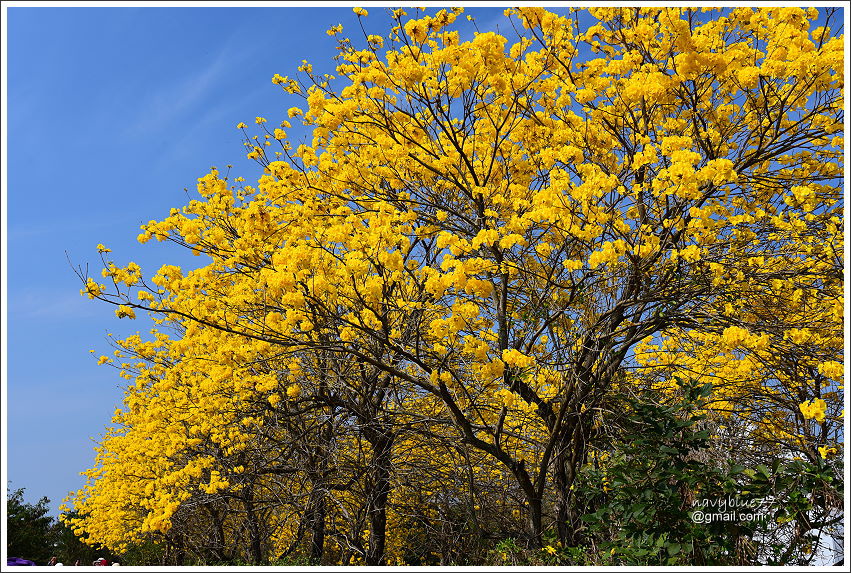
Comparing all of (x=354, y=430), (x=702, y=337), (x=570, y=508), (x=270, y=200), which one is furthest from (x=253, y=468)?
(x=702, y=337)

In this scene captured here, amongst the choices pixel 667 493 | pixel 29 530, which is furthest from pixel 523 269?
pixel 29 530

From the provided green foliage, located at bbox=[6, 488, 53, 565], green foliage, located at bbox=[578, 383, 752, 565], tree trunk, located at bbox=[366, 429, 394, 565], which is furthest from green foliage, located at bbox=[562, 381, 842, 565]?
green foliage, located at bbox=[6, 488, 53, 565]

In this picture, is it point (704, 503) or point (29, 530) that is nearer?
point (704, 503)

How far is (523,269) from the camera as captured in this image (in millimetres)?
5738

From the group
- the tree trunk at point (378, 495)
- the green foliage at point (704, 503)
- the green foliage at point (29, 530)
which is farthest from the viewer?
the green foliage at point (29, 530)

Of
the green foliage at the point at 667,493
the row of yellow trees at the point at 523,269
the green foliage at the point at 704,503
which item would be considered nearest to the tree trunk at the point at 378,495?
the row of yellow trees at the point at 523,269

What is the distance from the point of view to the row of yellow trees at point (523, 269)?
16.4 feet

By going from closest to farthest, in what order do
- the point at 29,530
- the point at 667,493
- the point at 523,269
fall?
the point at 667,493 → the point at 523,269 → the point at 29,530

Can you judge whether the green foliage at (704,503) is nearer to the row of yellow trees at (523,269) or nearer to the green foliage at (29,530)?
the row of yellow trees at (523,269)

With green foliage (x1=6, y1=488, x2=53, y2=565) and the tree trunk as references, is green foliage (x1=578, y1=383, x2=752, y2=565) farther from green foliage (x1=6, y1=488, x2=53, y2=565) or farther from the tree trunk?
green foliage (x1=6, y1=488, x2=53, y2=565)

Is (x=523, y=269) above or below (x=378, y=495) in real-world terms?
above

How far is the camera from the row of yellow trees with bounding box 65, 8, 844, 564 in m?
5.01

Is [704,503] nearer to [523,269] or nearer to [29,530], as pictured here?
[523,269]

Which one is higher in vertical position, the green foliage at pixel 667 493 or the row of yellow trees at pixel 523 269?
the row of yellow trees at pixel 523 269
